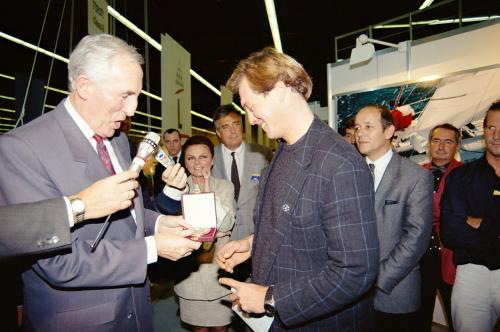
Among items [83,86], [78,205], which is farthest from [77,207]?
[83,86]

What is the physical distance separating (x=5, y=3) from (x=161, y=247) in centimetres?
735

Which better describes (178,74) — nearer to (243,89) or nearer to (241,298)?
(243,89)

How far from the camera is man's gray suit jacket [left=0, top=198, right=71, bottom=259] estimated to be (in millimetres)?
1093

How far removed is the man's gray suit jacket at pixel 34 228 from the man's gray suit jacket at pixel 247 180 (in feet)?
7.29

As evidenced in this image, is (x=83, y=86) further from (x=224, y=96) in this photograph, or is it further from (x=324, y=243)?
(x=224, y=96)

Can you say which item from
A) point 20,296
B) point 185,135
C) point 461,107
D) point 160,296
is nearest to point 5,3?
point 185,135

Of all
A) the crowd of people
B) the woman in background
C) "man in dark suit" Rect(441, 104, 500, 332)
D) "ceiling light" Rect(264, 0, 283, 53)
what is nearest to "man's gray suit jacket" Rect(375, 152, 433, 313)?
"man in dark suit" Rect(441, 104, 500, 332)

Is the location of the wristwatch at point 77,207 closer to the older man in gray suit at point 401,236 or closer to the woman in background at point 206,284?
the woman in background at point 206,284

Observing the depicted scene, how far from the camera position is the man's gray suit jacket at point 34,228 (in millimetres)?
1093

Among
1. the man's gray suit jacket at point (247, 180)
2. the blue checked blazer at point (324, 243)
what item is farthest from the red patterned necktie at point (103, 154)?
the man's gray suit jacket at point (247, 180)

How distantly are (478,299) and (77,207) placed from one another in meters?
2.70

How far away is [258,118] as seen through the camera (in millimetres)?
1532

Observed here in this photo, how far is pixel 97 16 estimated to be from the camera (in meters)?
3.52

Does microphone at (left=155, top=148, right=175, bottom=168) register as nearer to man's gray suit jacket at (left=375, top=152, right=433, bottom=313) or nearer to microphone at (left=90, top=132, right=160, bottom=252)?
microphone at (left=90, top=132, right=160, bottom=252)
